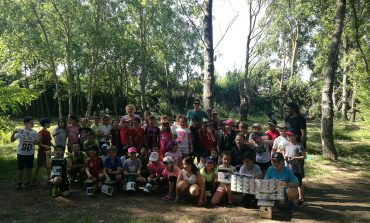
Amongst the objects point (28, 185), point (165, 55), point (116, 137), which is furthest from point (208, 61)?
point (165, 55)

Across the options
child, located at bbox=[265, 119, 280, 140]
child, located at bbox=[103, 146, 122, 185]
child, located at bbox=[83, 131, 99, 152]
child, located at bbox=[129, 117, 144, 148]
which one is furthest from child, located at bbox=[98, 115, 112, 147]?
child, located at bbox=[265, 119, 280, 140]

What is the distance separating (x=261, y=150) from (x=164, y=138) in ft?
7.14

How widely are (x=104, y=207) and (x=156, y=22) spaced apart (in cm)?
1978

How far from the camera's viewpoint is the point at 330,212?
6.19 meters

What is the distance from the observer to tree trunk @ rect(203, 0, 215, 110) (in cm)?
1023

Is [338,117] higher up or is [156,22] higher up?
[156,22]

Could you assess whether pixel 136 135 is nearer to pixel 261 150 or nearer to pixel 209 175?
pixel 209 175

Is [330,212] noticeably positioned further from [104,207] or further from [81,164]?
[81,164]

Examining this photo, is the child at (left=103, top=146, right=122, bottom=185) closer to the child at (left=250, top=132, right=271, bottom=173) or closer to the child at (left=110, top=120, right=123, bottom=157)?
the child at (left=110, top=120, right=123, bottom=157)

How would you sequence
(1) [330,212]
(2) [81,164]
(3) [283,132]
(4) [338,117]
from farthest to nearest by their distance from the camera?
(4) [338,117], (2) [81,164], (3) [283,132], (1) [330,212]

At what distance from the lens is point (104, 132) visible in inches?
329

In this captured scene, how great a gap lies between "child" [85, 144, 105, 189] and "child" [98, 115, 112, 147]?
0.88m

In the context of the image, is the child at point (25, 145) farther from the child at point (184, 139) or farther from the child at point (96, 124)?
the child at point (184, 139)

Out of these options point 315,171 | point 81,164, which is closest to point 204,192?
point 81,164
